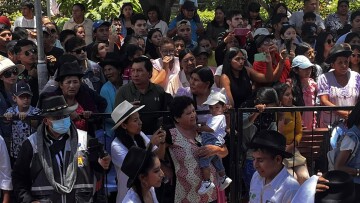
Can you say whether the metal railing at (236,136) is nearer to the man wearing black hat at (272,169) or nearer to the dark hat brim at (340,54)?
the dark hat brim at (340,54)

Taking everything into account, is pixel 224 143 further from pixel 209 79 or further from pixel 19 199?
pixel 19 199

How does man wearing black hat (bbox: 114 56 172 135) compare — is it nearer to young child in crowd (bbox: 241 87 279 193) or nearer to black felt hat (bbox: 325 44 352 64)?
young child in crowd (bbox: 241 87 279 193)

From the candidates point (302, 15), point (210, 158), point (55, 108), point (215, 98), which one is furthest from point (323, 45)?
point (55, 108)

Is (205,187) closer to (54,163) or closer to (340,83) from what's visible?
(54,163)

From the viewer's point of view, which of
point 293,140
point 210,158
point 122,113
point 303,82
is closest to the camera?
point 122,113

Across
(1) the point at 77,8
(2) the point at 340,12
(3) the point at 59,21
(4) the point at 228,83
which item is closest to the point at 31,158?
(4) the point at 228,83

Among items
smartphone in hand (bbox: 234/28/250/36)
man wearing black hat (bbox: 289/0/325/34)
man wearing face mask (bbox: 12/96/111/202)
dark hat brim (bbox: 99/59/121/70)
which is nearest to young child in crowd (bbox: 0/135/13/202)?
man wearing face mask (bbox: 12/96/111/202)

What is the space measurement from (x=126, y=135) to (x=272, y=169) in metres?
1.63

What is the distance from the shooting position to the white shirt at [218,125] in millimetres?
6731

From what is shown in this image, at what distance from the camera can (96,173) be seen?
6203 mm

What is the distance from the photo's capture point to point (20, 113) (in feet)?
21.7

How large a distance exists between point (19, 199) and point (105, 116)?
1.32m

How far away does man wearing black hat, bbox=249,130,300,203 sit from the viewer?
510 cm

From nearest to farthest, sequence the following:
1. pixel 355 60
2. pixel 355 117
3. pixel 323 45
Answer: pixel 355 117 → pixel 355 60 → pixel 323 45
